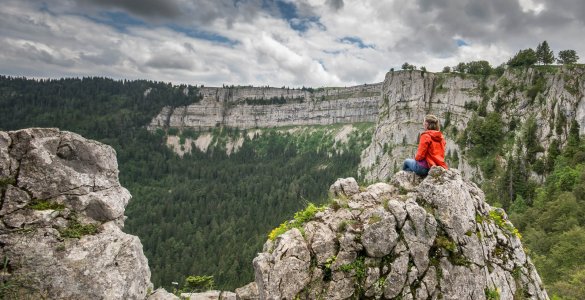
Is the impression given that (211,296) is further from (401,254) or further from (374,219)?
(401,254)

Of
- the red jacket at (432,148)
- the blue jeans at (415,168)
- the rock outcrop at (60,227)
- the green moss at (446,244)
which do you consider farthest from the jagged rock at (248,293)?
the red jacket at (432,148)

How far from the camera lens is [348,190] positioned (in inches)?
588

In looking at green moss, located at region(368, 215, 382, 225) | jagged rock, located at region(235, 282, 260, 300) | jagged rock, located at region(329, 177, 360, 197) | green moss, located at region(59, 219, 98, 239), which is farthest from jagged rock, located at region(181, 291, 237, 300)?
green moss, located at region(368, 215, 382, 225)

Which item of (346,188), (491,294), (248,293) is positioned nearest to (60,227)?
(248,293)

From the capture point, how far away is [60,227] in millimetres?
13508

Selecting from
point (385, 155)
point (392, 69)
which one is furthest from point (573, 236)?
point (392, 69)

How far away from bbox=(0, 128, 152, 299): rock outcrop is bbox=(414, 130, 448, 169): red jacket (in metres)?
12.8

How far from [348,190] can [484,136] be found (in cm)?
8297

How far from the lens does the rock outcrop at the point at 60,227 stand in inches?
492

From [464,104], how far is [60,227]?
10753 cm

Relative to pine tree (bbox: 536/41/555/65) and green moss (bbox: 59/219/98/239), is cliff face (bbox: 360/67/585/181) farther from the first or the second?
green moss (bbox: 59/219/98/239)

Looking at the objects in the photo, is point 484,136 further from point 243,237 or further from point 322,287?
point 322,287

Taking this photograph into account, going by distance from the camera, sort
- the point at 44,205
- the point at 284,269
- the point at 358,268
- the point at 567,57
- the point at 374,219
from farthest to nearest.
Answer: the point at 567,57 → the point at 44,205 → the point at 374,219 → the point at 358,268 → the point at 284,269

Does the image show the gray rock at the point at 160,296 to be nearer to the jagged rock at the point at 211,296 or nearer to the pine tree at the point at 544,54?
the jagged rock at the point at 211,296
